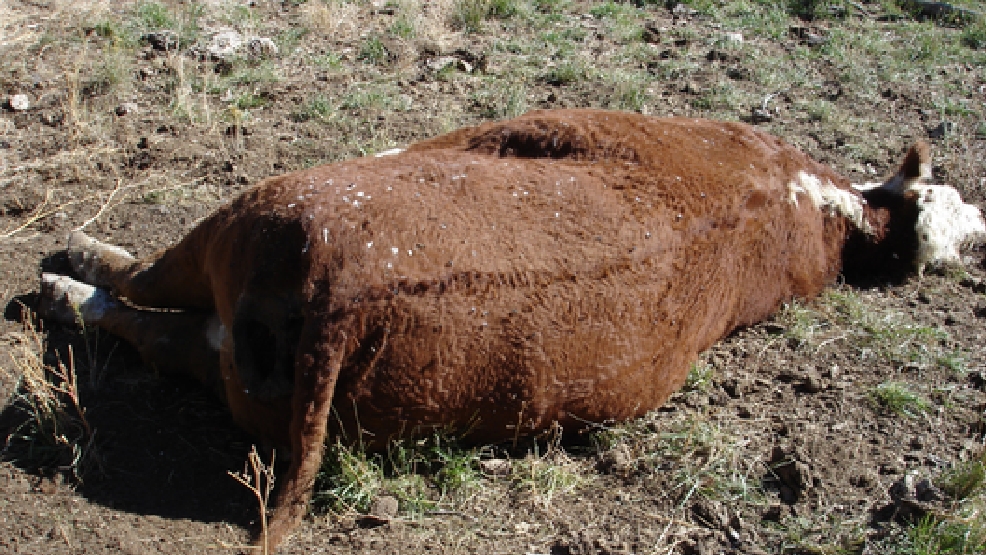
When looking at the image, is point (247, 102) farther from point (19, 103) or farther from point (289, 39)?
point (19, 103)

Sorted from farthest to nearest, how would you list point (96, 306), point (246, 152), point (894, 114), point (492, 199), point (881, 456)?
point (894, 114) → point (246, 152) → point (96, 306) → point (881, 456) → point (492, 199)

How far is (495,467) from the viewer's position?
3.36 meters

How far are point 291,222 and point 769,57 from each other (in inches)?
214

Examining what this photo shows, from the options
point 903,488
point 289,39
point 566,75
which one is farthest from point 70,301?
point 566,75

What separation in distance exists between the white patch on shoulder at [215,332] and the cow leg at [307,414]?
705 mm

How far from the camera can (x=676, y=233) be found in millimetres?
3359

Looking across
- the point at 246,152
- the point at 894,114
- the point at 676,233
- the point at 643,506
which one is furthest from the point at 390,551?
the point at 894,114

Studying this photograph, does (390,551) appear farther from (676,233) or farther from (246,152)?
(246,152)

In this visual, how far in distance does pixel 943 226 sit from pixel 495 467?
2858 millimetres

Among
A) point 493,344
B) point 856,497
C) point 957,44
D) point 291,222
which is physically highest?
point 957,44

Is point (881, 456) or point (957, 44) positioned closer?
point (881, 456)

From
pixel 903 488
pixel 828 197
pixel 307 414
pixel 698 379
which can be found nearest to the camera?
pixel 307 414

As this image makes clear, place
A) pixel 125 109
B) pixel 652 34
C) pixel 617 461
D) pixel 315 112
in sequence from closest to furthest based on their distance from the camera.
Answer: pixel 617 461, pixel 125 109, pixel 315 112, pixel 652 34

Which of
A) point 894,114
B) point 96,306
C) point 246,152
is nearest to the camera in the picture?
point 96,306
